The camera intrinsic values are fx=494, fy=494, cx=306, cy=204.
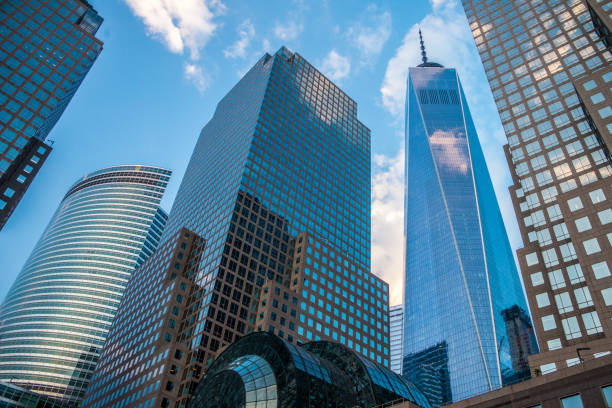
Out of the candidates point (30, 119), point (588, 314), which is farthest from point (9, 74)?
point (588, 314)

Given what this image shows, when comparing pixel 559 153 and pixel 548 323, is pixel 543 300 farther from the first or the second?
pixel 559 153

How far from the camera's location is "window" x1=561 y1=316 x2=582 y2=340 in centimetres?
6200

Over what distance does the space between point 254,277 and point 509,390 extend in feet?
288

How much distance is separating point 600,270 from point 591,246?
11.7 ft

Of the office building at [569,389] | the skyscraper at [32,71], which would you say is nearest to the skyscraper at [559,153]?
the office building at [569,389]

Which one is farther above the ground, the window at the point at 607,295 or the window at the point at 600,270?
the window at the point at 600,270

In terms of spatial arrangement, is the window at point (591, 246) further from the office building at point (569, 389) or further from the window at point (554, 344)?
the office building at point (569, 389)

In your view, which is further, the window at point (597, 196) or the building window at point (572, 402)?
the window at point (597, 196)

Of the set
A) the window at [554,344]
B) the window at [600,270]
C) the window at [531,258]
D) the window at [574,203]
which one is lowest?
the window at [554,344]

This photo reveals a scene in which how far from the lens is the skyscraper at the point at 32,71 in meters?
93.3

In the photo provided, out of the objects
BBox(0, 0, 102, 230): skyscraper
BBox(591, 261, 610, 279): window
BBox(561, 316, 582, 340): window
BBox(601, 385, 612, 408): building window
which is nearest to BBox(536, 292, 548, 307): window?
BBox(561, 316, 582, 340): window

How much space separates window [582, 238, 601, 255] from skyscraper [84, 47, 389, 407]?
224 ft

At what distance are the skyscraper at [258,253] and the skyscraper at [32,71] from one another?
45.0 m

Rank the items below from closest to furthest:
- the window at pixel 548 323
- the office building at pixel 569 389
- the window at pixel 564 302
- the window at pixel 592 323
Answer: the office building at pixel 569 389, the window at pixel 592 323, the window at pixel 548 323, the window at pixel 564 302
